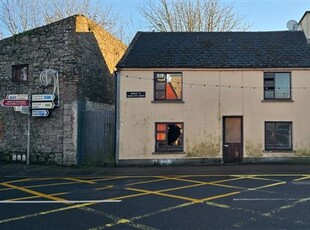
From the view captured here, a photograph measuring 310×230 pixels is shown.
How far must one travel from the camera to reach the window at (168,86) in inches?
716

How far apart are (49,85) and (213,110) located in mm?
8162

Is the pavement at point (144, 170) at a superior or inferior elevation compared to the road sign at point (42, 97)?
inferior

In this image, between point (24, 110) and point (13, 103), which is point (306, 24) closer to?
point (24, 110)

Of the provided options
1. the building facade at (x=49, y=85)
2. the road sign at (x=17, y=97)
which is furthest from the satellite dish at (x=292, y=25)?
the road sign at (x=17, y=97)

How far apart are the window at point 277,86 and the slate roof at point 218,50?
1.77 feet

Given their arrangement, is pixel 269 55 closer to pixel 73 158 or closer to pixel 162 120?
pixel 162 120

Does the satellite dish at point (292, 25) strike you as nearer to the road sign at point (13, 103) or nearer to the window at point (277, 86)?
the window at point (277, 86)

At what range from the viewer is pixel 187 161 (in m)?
17.8

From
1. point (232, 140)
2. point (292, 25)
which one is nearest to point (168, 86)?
point (232, 140)

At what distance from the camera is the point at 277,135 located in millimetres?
17969

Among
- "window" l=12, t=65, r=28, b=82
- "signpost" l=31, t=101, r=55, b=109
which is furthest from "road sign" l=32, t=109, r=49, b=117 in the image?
"window" l=12, t=65, r=28, b=82

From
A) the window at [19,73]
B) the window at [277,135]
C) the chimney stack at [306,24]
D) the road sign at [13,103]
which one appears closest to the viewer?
the road sign at [13,103]

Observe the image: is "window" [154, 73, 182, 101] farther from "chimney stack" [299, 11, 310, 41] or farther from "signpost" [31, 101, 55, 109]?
"chimney stack" [299, 11, 310, 41]

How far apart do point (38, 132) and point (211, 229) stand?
44.1ft
